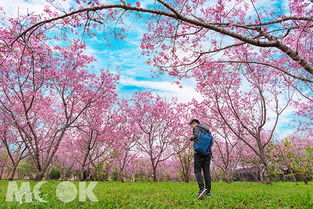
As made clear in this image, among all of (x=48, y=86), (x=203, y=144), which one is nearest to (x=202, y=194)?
(x=203, y=144)

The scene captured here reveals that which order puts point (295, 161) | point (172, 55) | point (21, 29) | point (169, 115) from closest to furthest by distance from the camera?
point (21, 29) → point (172, 55) → point (295, 161) → point (169, 115)

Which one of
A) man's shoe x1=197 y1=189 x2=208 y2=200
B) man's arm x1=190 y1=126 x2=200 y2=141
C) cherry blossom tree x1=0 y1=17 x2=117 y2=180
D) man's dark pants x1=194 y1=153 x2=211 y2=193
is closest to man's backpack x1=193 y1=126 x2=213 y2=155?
man's arm x1=190 y1=126 x2=200 y2=141

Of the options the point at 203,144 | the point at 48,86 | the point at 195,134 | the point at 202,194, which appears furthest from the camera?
the point at 48,86

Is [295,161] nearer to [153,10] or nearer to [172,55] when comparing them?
[172,55]

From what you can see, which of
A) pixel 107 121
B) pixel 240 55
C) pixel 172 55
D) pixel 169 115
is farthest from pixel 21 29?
pixel 169 115

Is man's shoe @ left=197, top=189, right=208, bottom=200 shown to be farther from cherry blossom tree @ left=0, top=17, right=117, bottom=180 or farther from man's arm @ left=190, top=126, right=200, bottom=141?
cherry blossom tree @ left=0, top=17, right=117, bottom=180

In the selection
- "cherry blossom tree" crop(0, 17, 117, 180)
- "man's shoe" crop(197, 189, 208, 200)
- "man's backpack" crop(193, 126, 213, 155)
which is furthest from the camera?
"cherry blossom tree" crop(0, 17, 117, 180)

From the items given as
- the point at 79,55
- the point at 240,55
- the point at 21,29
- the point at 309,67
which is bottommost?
the point at 309,67

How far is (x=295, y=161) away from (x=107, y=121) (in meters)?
17.7

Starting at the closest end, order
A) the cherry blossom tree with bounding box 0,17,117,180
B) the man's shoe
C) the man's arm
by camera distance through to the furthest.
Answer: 1. the man's shoe
2. the man's arm
3. the cherry blossom tree with bounding box 0,17,117,180

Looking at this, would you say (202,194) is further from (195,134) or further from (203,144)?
(195,134)

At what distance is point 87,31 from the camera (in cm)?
513

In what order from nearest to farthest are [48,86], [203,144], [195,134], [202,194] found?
[202,194] < [203,144] < [195,134] < [48,86]

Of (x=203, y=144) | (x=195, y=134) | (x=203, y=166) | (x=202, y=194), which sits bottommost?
(x=202, y=194)
